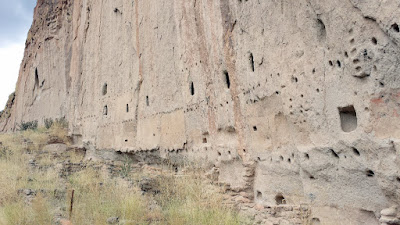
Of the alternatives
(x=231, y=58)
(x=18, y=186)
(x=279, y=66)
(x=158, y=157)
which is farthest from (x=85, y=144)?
(x=279, y=66)

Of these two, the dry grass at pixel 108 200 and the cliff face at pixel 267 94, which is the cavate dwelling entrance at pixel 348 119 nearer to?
the cliff face at pixel 267 94

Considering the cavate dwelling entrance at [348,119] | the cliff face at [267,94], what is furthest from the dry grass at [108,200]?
the cavate dwelling entrance at [348,119]

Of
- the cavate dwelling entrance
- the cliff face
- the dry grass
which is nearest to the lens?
the cliff face

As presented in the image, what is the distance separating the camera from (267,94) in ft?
17.7

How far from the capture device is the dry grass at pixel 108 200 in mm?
4715

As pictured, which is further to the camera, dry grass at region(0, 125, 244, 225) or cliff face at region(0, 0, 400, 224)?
dry grass at region(0, 125, 244, 225)

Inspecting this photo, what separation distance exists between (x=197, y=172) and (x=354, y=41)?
4106 millimetres

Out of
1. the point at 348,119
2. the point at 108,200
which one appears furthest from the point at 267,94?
the point at 108,200

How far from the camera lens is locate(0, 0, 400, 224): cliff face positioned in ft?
12.3

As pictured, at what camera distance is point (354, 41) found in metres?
3.91

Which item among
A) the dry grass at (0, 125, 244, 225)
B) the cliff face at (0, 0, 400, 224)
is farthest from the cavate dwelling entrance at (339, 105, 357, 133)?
the dry grass at (0, 125, 244, 225)

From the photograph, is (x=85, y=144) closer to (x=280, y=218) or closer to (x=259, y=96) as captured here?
(x=259, y=96)

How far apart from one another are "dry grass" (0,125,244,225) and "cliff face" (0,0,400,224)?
766mm

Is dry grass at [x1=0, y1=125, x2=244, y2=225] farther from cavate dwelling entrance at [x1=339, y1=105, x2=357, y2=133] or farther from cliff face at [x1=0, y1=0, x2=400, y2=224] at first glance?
cavate dwelling entrance at [x1=339, y1=105, x2=357, y2=133]
